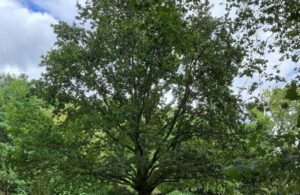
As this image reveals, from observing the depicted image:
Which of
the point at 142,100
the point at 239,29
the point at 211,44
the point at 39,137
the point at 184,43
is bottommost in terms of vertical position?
the point at 184,43

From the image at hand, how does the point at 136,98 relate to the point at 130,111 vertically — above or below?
above

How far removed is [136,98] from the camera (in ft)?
44.2

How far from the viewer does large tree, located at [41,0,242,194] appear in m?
12.6

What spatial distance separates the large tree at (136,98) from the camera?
1261cm

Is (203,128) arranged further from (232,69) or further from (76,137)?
(76,137)

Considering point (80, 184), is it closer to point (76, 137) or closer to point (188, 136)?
point (76, 137)

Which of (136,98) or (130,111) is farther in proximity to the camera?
(136,98)

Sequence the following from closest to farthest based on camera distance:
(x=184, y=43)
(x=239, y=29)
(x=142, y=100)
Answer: (x=184, y=43) < (x=239, y=29) < (x=142, y=100)

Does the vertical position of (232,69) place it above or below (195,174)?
above

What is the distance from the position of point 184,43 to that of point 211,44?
8559 millimetres

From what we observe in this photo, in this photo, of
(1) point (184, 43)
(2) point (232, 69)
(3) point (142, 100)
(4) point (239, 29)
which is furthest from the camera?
(3) point (142, 100)

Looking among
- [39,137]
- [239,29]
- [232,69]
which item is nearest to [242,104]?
[232,69]

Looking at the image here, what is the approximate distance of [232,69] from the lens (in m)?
12.8

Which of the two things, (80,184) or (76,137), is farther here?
(80,184)
